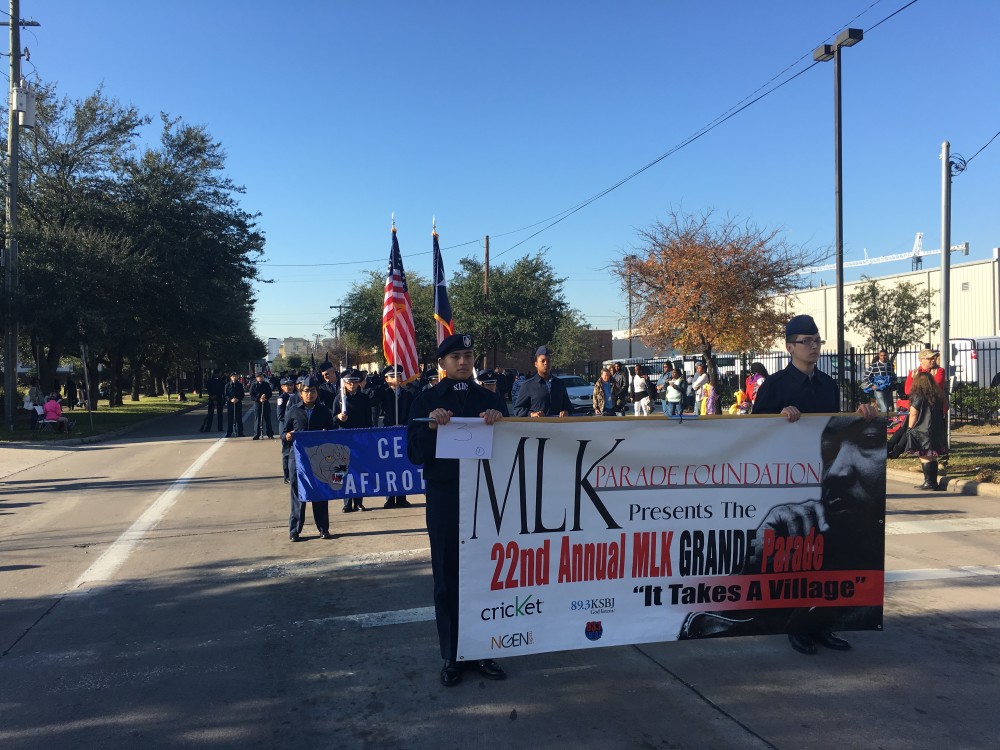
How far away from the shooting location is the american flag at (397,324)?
444 inches

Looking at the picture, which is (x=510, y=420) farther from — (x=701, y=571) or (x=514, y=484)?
(x=701, y=571)

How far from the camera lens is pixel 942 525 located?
820 cm

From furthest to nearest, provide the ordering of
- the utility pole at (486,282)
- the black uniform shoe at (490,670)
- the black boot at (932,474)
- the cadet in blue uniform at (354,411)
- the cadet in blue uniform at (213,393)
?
the utility pole at (486,282) < the cadet in blue uniform at (213,393) < the black boot at (932,474) < the cadet in blue uniform at (354,411) < the black uniform shoe at (490,670)

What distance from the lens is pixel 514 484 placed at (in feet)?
13.6

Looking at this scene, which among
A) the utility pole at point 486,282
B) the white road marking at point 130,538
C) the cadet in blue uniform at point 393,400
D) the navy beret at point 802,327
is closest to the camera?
the navy beret at point 802,327

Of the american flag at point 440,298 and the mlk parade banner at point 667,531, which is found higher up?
the american flag at point 440,298

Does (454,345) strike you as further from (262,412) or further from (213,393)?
(213,393)

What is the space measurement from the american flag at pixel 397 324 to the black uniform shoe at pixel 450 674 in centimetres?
719

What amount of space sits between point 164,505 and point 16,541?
7.20 feet

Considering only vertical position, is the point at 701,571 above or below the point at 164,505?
above

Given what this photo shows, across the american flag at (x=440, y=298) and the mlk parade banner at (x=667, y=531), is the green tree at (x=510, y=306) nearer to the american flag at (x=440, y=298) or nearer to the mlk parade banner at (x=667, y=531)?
the american flag at (x=440, y=298)

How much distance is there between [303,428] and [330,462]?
1.60 feet

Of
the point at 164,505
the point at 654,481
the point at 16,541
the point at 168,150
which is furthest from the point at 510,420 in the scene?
the point at 168,150

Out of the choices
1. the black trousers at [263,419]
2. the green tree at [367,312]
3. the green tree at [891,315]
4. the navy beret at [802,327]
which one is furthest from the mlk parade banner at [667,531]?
the green tree at [367,312]
